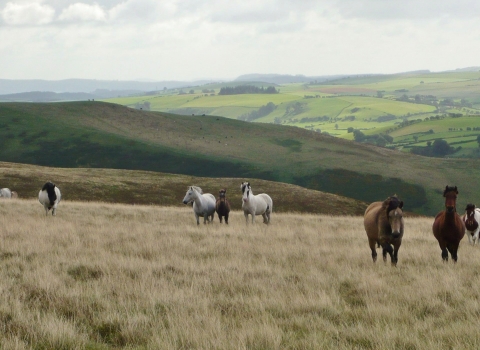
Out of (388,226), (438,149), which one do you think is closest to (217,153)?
(438,149)

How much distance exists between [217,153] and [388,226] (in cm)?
9819

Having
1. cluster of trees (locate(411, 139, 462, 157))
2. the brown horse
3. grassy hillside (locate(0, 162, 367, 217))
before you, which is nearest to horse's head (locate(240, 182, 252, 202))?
the brown horse

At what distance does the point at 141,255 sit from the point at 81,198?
42.6 metres

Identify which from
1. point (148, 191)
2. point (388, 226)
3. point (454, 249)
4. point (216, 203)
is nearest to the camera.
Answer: point (388, 226)

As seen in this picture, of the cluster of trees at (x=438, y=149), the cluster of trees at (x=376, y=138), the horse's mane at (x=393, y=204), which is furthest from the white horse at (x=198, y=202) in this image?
the cluster of trees at (x=376, y=138)

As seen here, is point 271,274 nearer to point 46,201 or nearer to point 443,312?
point 443,312

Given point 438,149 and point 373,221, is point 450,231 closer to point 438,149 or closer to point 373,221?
point 373,221

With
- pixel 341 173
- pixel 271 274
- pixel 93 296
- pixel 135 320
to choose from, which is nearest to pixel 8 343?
pixel 135 320

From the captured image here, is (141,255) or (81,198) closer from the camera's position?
(141,255)

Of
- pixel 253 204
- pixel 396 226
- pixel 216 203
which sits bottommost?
pixel 253 204

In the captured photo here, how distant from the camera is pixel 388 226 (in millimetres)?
A: 14047

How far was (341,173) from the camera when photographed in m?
99.5

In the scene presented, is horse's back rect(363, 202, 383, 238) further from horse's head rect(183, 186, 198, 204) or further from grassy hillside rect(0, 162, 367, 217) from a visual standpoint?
grassy hillside rect(0, 162, 367, 217)

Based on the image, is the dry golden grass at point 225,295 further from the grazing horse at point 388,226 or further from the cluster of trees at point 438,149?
the cluster of trees at point 438,149
